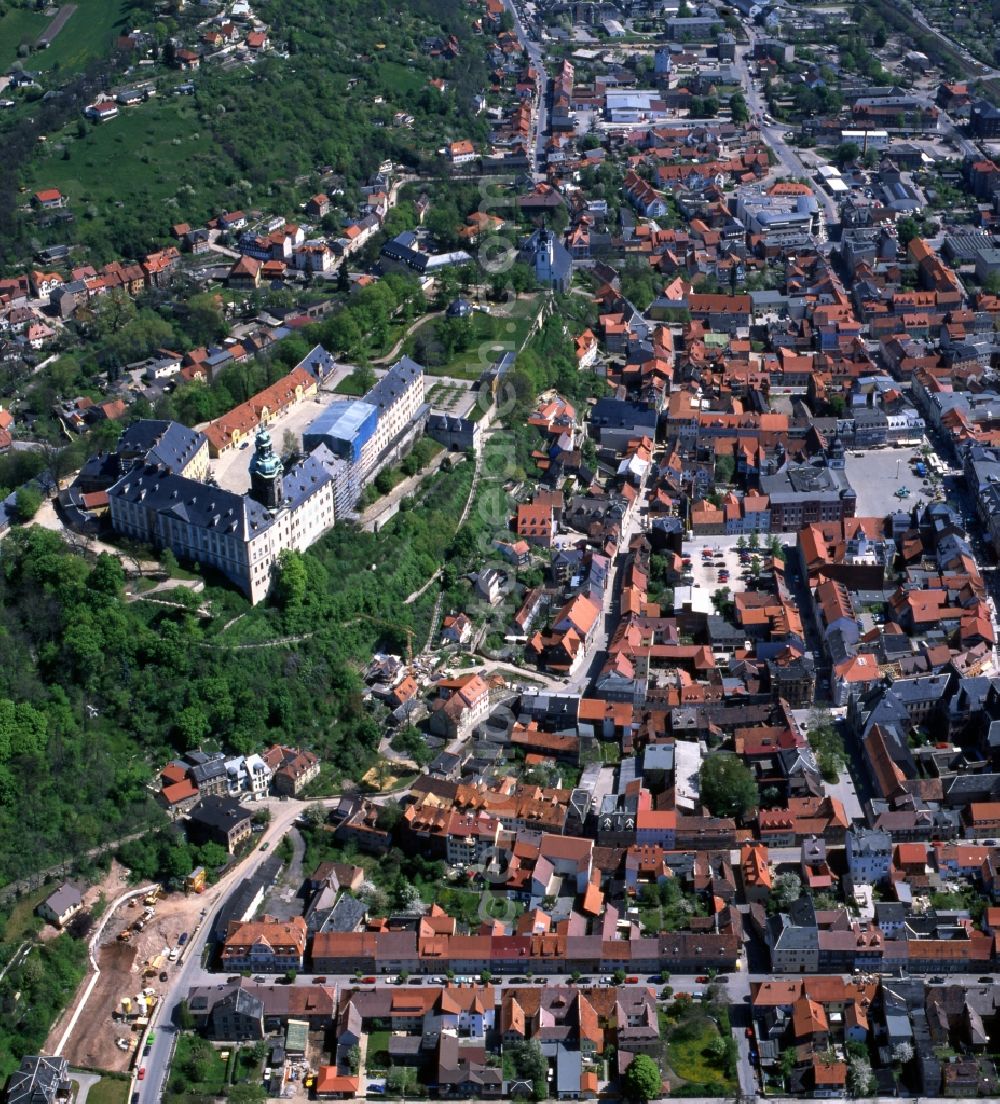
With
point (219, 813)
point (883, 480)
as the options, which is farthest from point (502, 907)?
point (883, 480)

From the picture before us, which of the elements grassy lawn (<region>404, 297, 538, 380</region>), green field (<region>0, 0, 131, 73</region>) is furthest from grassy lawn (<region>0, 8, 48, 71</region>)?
grassy lawn (<region>404, 297, 538, 380</region>)

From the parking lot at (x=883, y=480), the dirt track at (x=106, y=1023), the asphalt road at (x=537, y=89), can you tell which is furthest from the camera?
the asphalt road at (x=537, y=89)

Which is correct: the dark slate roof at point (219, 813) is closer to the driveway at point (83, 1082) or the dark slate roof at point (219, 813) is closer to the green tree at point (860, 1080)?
the driveway at point (83, 1082)

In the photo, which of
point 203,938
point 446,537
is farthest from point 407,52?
point 203,938

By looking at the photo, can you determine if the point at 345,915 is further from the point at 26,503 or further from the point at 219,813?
the point at 26,503

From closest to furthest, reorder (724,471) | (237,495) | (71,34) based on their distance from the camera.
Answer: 1. (237,495)
2. (724,471)
3. (71,34)

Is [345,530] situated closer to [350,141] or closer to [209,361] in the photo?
[209,361]

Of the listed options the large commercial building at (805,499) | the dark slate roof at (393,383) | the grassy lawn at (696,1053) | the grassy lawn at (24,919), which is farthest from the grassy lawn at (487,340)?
the grassy lawn at (696,1053)
